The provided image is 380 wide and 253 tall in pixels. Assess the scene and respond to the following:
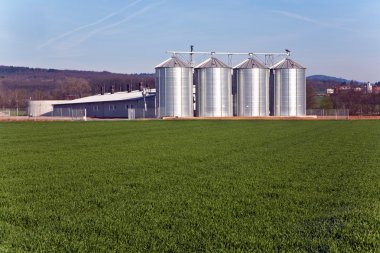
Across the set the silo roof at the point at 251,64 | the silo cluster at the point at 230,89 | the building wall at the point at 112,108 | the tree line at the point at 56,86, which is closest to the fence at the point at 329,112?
the silo cluster at the point at 230,89

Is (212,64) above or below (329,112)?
above

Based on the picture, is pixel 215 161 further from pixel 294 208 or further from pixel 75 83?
pixel 75 83

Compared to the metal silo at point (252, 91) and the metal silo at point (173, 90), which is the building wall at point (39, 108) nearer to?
the metal silo at point (173, 90)

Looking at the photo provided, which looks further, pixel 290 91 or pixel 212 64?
pixel 290 91

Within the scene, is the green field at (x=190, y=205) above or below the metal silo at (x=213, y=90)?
below

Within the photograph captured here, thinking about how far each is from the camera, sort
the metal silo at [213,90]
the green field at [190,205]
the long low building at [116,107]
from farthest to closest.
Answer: the long low building at [116,107]
the metal silo at [213,90]
the green field at [190,205]

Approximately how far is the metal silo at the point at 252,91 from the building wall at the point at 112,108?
13191mm

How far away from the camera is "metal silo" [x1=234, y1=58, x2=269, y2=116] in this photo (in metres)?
72.2

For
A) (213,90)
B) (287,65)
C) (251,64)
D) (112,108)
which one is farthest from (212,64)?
(112,108)

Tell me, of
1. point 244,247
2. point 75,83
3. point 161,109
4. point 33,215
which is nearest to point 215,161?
point 33,215

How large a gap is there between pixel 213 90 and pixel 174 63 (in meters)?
6.88

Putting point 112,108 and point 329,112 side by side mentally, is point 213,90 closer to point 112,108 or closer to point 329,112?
point 112,108

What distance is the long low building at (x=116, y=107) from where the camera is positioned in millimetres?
76069

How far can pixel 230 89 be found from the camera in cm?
7206
